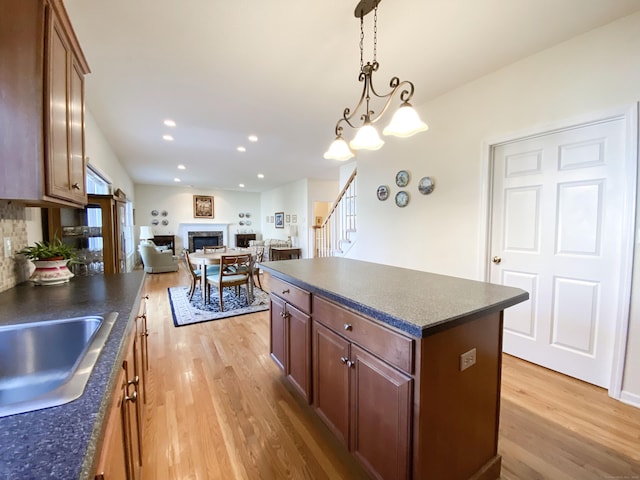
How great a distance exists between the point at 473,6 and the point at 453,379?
224 centimetres

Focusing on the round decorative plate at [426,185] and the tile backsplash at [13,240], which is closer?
the tile backsplash at [13,240]

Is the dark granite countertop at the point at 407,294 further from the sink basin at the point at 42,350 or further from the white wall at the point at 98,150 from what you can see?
the white wall at the point at 98,150

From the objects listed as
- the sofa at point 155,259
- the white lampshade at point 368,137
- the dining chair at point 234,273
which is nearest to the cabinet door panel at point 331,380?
the white lampshade at point 368,137

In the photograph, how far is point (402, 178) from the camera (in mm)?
3477

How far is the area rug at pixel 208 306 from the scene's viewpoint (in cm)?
371

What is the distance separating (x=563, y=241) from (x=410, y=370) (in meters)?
2.12

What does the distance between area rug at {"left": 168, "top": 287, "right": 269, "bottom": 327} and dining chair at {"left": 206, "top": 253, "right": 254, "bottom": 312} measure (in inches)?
5.5

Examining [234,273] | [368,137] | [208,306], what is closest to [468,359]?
[368,137]

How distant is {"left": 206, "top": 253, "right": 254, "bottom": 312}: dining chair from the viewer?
4035mm

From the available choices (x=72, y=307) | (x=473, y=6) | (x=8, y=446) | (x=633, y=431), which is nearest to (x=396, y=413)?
(x=8, y=446)

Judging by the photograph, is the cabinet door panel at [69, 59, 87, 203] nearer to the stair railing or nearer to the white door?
the white door

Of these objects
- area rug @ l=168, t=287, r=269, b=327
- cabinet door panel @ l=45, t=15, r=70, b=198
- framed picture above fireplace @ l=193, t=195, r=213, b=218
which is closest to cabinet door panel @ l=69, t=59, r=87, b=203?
cabinet door panel @ l=45, t=15, r=70, b=198

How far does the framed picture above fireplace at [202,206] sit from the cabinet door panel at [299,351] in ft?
30.9

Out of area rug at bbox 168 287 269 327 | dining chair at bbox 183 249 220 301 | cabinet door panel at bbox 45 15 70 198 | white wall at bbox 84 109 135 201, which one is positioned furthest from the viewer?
dining chair at bbox 183 249 220 301
